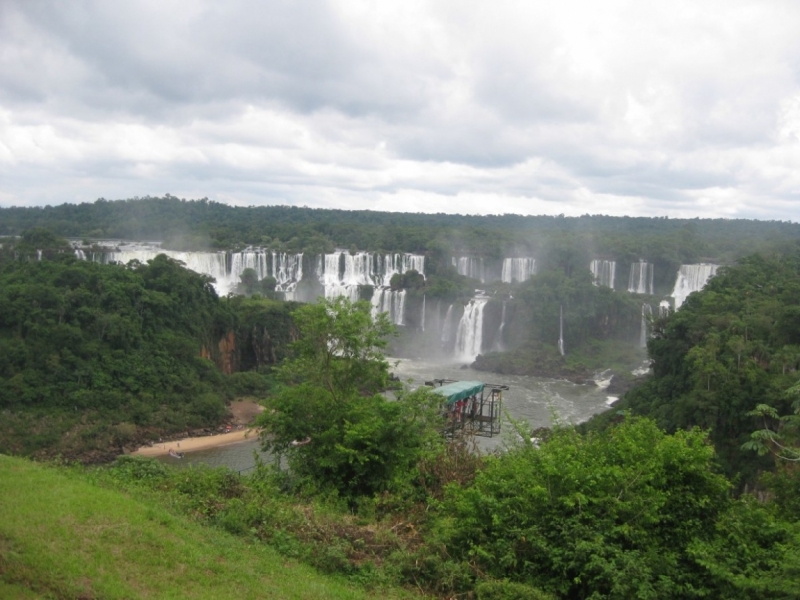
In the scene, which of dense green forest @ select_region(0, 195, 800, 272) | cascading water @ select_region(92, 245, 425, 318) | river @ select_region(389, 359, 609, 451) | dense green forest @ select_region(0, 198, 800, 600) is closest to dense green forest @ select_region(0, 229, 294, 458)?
dense green forest @ select_region(0, 198, 800, 600)

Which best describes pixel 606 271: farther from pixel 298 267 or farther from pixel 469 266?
pixel 298 267

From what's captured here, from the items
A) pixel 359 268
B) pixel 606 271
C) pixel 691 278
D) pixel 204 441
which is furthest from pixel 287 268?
pixel 691 278

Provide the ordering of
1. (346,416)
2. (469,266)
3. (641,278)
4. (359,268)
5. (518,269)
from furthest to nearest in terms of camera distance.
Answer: (469,266) < (518,269) < (359,268) < (641,278) < (346,416)

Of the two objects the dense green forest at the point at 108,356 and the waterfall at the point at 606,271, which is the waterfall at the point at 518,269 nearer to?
the waterfall at the point at 606,271

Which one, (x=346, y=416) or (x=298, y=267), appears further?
(x=298, y=267)

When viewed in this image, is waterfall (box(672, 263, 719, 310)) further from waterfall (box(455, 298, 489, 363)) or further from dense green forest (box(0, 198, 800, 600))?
dense green forest (box(0, 198, 800, 600))

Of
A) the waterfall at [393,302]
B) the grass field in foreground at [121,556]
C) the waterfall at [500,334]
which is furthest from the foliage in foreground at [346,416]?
the waterfall at [393,302]

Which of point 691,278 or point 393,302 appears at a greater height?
point 691,278
